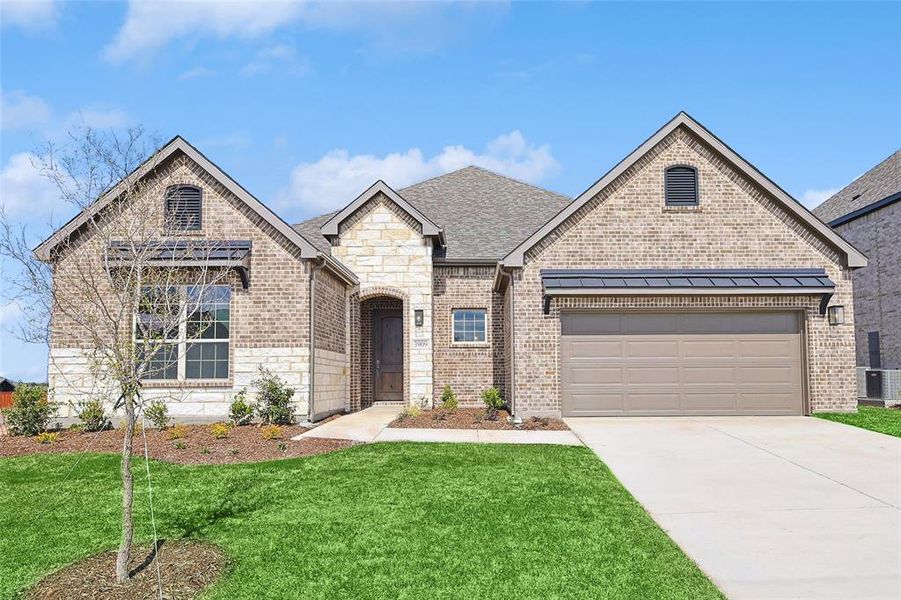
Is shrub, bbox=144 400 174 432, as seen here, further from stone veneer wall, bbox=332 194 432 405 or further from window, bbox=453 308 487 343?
window, bbox=453 308 487 343

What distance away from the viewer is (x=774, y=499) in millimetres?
8188

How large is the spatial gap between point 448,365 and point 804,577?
13768 mm

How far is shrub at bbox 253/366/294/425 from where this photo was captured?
568 inches

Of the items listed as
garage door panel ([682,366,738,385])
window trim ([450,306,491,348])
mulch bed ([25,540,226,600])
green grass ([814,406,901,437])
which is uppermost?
window trim ([450,306,491,348])

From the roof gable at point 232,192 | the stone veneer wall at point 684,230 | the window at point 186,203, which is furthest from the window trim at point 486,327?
the window at point 186,203

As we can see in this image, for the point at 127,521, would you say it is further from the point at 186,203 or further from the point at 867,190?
the point at 867,190

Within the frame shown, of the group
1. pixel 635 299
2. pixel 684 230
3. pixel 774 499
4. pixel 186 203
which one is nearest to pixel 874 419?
pixel 635 299

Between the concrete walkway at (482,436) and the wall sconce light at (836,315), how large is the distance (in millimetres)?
7286

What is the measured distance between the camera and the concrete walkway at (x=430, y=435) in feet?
Result: 40.0

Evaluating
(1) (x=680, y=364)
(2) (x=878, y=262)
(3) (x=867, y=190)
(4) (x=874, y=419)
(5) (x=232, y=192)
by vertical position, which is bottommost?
(4) (x=874, y=419)

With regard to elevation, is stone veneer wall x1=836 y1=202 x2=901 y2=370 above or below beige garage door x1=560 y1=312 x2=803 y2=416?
above

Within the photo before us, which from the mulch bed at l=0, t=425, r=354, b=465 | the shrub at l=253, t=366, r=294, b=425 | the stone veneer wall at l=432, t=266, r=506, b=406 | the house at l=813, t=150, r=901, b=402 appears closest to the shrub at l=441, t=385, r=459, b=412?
the stone veneer wall at l=432, t=266, r=506, b=406

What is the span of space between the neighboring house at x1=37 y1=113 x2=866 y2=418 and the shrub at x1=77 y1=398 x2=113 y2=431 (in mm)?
1051

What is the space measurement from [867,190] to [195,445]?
23.6 metres
